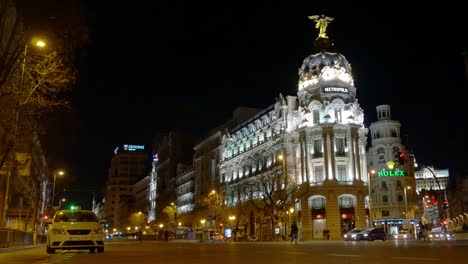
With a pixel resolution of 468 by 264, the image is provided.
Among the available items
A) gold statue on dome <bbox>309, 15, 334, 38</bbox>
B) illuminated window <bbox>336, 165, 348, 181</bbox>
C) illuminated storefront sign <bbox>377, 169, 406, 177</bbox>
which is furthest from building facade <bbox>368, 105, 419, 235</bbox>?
gold statue on dome <bbox>309, 15, 334, 38</bbox>

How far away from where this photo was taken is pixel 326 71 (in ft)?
261

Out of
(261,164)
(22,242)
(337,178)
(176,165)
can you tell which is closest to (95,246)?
(22,242)

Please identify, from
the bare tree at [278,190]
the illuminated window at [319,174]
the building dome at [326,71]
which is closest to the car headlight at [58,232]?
the bare tree at [278,190]

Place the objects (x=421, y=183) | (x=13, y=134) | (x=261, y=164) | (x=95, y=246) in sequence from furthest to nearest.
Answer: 1. (x=421, y=183)
2. (x=261, y=164)
3. (x=13, y=134)
4. (x=95, y=246)

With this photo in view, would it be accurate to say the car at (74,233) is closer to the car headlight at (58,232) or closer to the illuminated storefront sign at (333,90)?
the car headlight at (58,232)

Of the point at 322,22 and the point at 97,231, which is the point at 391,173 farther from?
the point at 97,231

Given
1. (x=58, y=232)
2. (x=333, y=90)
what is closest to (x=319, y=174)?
(x=333, y=90)

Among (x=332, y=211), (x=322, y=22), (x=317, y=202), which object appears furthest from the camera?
(x=322, y=22)

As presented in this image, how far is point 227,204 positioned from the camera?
98188 millimetres

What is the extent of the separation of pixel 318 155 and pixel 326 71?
1347 centimetres

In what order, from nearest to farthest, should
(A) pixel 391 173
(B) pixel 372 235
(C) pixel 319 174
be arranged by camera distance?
(B) pixel 372 235, (C) pixel 319 174, (A) pixel 391 173

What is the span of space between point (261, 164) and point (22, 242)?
5568 cm

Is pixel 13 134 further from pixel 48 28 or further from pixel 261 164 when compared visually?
pixel 261 164

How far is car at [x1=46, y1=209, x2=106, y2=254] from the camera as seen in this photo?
75.4 feet
